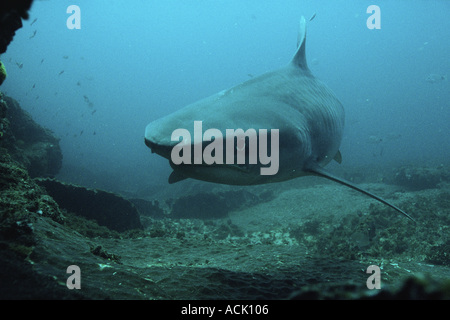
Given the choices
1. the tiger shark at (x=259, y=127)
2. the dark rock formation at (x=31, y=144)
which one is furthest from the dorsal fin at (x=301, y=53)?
the dark rock formation at (x=31, y=144)

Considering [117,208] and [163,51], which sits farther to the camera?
[163,51]

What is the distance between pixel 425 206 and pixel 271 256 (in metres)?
8.60

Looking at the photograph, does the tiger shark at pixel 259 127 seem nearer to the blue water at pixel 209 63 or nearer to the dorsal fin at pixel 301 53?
the dorsal fin at pixel 301 53

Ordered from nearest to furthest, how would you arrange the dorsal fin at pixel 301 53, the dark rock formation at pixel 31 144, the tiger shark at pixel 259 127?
the tiger shark at pixel 259 127 → the dorsal fin at pixel 301 53 → the dark rock formation at pixel 31 144

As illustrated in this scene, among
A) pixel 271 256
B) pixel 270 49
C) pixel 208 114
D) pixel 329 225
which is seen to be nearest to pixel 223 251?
pixel 271 256

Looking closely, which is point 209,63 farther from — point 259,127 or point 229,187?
point 259,127

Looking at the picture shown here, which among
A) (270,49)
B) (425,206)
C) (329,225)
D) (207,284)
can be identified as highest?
(270,49)

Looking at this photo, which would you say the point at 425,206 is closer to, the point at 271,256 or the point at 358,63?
the point at 271,256

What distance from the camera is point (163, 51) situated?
495 ft

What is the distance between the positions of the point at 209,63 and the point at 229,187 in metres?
159

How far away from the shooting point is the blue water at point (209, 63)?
111 m

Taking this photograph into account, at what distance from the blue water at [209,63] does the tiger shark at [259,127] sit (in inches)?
4032

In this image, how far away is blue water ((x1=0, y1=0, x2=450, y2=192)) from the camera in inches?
4353

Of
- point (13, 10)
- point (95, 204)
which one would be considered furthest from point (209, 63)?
point (13, 10)
